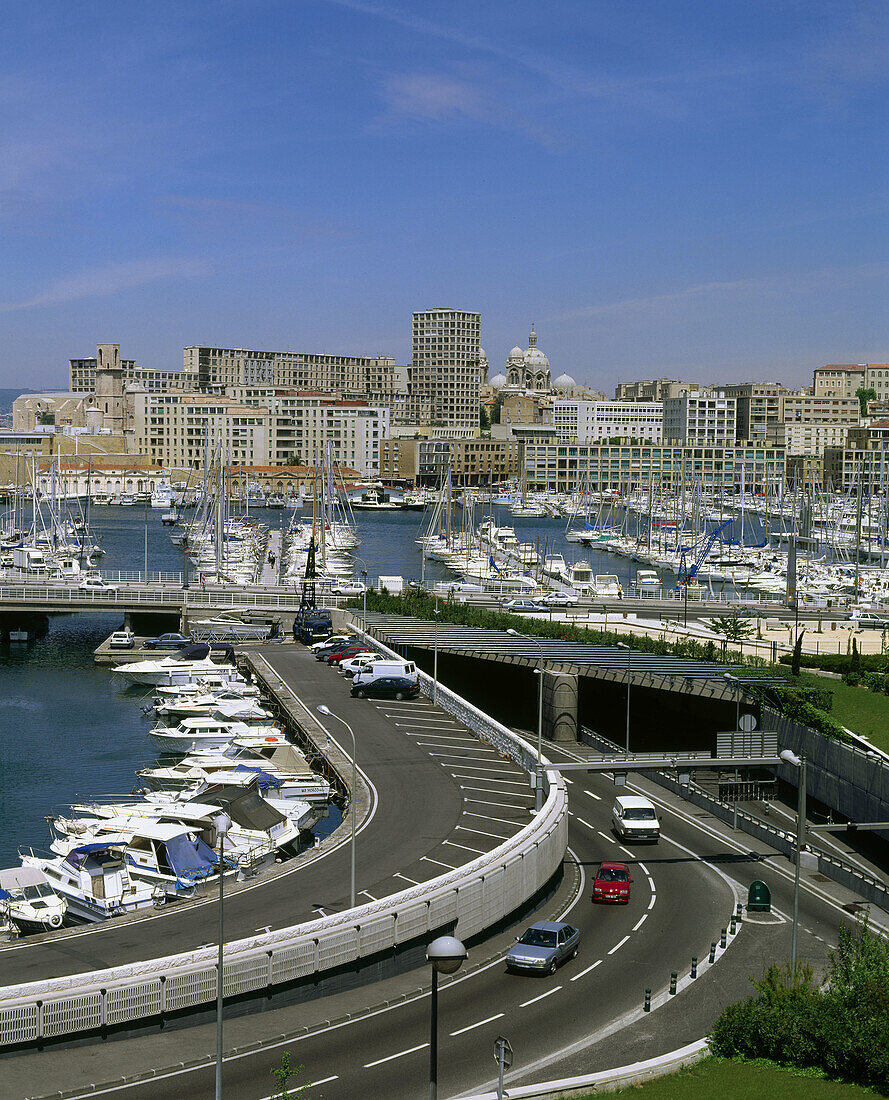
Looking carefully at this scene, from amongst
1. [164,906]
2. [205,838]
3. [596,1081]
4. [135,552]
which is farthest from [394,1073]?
[135,552]

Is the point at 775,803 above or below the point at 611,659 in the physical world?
below

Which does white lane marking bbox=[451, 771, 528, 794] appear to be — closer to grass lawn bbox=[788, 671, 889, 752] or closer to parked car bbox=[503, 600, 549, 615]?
grass lawn bbox=[788, 671, 889, 752]

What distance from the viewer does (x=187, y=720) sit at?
157 feet

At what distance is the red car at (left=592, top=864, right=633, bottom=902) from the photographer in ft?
90.2

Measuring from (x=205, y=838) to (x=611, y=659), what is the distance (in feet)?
67.4

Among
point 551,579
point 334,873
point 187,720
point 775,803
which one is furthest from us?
point 551,579

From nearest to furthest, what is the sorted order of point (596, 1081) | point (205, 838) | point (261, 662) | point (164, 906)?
point (596, 1081) < point (164, 906) < point (205, 838) < point (261, 662)

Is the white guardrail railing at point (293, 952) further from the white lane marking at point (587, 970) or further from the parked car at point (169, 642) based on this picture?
the parked car at point (169, 642)

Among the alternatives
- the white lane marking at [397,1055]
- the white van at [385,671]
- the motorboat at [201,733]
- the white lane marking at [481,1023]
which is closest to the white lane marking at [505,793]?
the white lane marking at [481,1023]

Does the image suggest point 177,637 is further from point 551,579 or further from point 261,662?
point 551,579

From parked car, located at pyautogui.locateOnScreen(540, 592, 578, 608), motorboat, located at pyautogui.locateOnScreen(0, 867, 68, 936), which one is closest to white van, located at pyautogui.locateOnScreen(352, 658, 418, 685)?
motorboat, located at pyautogui.locateOnScreen(0, 867, 68, 936)

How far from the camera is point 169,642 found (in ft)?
211

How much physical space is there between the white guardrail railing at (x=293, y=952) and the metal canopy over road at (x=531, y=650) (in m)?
19.1

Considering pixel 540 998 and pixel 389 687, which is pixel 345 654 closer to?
pixel 389 687
